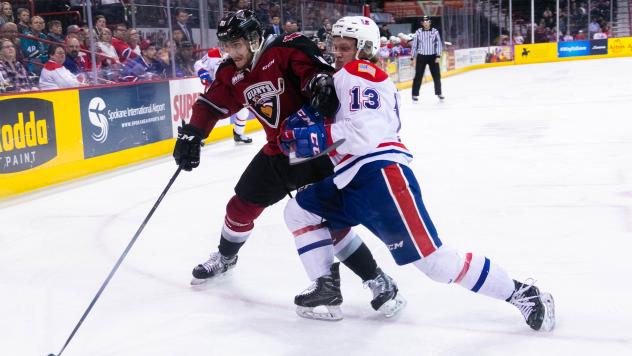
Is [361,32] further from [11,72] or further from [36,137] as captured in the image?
[11,72]

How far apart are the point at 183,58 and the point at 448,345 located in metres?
6.53

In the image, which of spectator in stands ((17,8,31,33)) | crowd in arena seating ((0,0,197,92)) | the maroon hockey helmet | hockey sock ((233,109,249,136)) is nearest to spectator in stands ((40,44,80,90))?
crowd in arena seating ((0,0,197,92))

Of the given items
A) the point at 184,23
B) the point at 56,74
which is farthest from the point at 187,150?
the point at 184,23

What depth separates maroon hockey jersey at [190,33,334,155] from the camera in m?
2.56

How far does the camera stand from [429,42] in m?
12.0

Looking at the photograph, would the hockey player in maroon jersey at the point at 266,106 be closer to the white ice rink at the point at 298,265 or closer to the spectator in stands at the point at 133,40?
the white ice rink at the point at 298,265

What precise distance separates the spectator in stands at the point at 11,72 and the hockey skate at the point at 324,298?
12.4 feet

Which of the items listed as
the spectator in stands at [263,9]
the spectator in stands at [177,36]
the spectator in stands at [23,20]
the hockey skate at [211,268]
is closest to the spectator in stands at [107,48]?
the spectator in stands at [23,20]

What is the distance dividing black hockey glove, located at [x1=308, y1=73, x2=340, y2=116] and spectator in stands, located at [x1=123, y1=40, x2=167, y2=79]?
16.9 ft

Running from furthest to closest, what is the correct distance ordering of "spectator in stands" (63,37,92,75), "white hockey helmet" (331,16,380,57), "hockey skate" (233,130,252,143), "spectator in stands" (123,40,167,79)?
"hockey skate" (233,130,252,143)
"spectator in stands" (123,40,167,79)
"spectator in stands" (63,37,92,75)
"white hockey helmet" (331,16,380,57)

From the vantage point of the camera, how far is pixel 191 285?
305 cm

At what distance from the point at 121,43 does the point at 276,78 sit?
5129mm

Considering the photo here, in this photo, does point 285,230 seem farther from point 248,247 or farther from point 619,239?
point 619,239

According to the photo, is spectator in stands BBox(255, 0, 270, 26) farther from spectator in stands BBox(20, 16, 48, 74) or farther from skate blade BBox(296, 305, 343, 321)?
skate blade BBox(296, 305, 343, 321)
